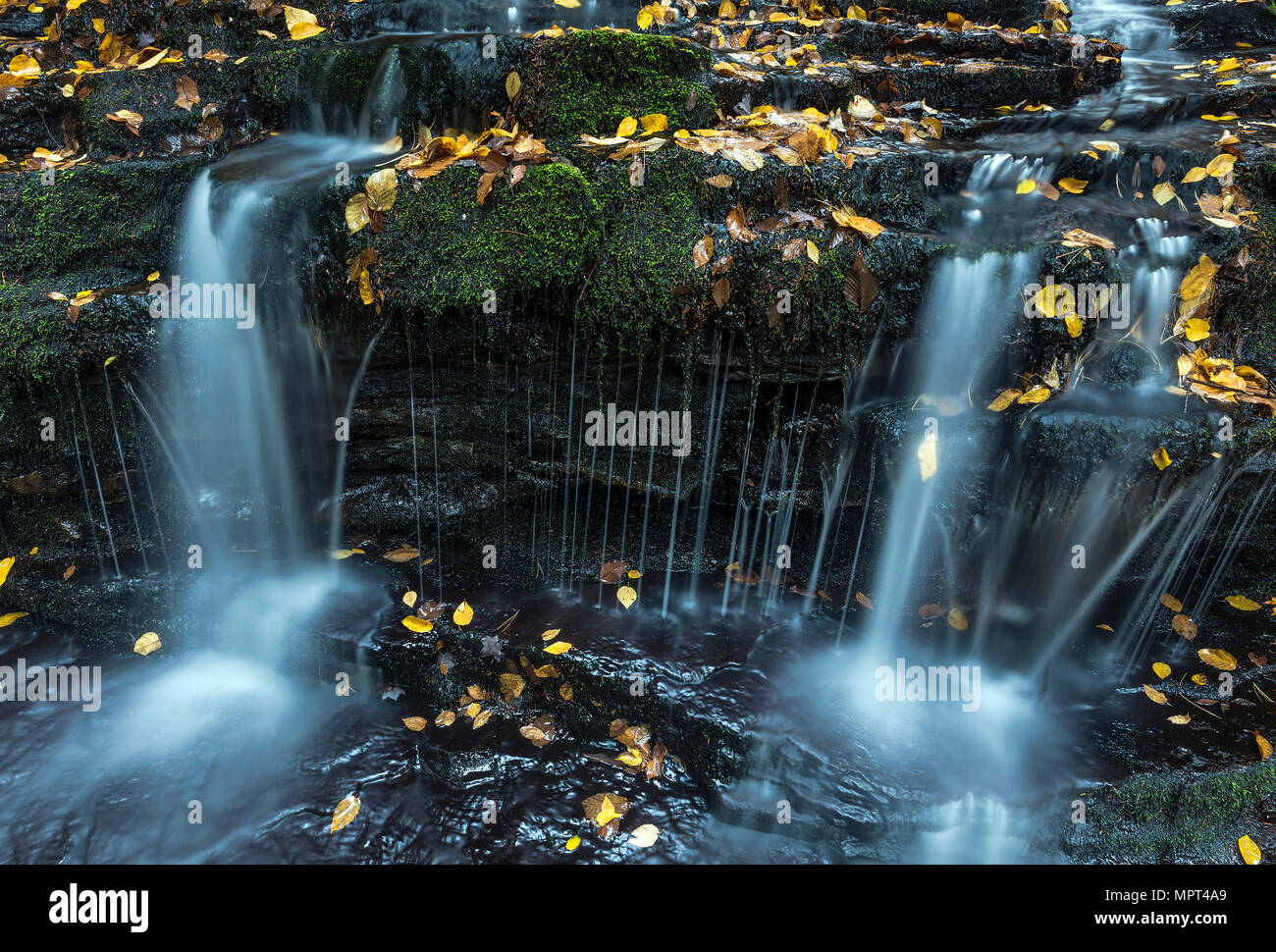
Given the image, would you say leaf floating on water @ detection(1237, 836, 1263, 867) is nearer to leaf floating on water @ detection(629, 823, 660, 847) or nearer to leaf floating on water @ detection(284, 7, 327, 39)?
leaf floating on water @ detection(629, 823, 660, 847)

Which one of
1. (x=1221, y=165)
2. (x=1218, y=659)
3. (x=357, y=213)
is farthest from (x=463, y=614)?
(x=1221, y=165)

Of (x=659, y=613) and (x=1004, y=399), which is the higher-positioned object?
(x=1004, y=399)

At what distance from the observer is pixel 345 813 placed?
3.15m

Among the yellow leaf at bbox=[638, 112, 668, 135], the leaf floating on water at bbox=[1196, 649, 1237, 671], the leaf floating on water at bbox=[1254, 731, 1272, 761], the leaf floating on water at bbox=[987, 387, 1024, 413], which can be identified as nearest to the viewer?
the leaf floating on water at bbox=[1254, 731, 1272, 761]

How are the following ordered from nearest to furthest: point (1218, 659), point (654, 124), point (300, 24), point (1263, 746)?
point (1263, 746), point (1218, 659), point (654, 124), point (300, 24)

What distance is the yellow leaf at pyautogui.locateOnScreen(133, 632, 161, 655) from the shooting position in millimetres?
4031

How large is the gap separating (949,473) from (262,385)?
409 cm

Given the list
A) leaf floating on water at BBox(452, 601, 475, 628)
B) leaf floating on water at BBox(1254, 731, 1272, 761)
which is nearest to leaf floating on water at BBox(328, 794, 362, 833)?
leaf floating on water at BBox(452, 601, 475, 628)

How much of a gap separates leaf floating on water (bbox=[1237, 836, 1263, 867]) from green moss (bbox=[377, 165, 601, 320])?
412 cm

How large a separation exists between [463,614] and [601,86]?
133 inches

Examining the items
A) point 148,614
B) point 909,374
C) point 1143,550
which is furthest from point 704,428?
point 148,614

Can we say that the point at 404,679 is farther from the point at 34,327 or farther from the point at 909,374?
the point at 909,374

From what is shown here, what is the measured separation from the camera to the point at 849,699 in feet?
11.8

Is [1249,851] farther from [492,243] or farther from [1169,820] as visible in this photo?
[492,243]
